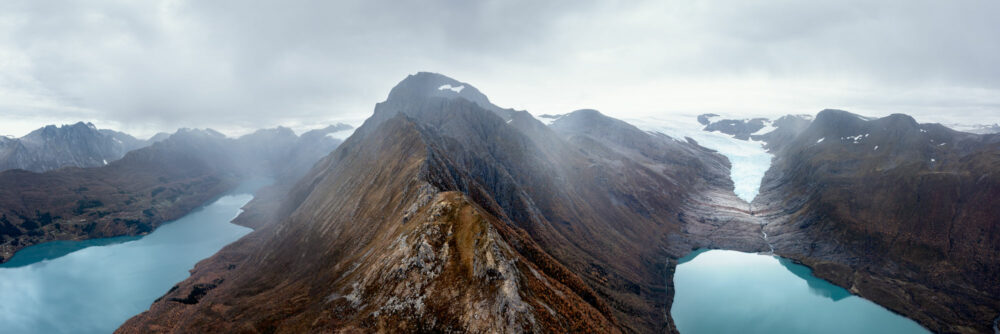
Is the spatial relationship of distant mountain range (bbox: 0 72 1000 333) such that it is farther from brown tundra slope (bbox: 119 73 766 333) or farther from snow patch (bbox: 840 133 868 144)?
snow patch (bbox: 840 133 868 144)

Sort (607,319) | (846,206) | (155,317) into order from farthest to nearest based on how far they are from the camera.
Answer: (846,206), (155,317), (607,319)

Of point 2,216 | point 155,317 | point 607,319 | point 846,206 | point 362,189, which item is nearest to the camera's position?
point 607,319

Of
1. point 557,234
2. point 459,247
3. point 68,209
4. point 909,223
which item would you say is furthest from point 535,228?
point 68,209

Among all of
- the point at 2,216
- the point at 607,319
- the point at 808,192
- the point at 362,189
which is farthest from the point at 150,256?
the point at 808,192

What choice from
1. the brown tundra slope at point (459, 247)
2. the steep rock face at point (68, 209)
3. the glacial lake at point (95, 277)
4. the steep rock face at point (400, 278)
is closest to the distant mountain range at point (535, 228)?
the steep rock face at point (400, 278)

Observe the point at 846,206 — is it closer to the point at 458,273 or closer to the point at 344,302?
the point at 458,273

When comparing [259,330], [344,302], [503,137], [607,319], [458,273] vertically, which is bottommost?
[607,319]

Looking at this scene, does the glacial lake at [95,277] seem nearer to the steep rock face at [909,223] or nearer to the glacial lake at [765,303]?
the glacial lake at [765,303]
